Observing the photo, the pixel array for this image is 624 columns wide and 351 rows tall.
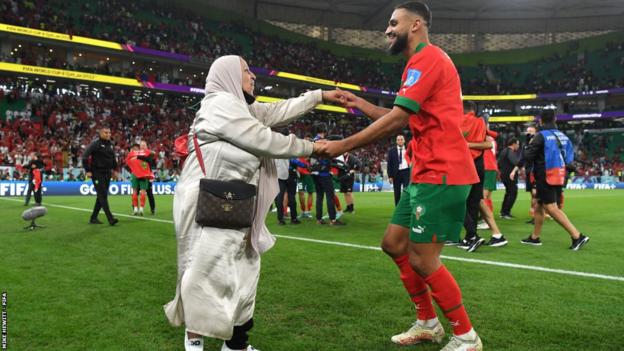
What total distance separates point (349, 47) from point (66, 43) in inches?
1355

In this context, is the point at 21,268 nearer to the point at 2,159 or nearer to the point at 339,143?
the point at 339,143

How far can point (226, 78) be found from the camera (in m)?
2.89

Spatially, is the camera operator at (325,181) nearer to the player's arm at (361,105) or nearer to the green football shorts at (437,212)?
the player's arm at (361,105)

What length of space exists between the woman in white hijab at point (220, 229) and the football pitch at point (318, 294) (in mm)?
638

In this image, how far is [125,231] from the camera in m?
9.14

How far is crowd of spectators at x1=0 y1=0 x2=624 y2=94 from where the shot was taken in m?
35.3

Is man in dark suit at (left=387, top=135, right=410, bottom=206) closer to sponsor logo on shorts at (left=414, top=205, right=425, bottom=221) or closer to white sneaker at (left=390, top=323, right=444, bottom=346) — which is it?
white sneaker at (left=390, top=323, right=444, bottom=346)

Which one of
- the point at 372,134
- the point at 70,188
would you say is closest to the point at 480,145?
the point at 372,134

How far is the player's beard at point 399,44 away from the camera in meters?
3.12

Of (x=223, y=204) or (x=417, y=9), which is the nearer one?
(x=223, y=204)

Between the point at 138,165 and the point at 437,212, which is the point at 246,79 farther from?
the point at 138,165

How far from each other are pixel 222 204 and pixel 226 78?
791mm

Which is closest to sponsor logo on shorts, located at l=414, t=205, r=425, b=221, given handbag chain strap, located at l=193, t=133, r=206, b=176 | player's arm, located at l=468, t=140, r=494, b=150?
handbag chain strap, located at l=193, t=133, r=206, b=176

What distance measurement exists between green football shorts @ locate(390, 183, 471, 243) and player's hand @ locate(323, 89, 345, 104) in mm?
865
